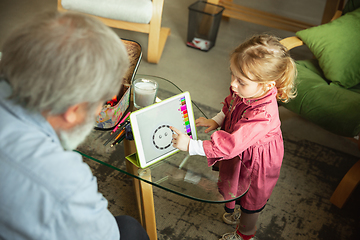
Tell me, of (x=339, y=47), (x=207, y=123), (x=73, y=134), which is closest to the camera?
(x=73, y=134)

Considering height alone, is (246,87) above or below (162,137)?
above

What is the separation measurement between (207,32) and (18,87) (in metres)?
2.34

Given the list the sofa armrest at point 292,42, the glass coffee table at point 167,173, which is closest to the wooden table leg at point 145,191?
the glass coffee table at point 167,173

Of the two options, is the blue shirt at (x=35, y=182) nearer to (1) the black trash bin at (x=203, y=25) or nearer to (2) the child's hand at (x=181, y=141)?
(2) the child's hand at (x=181, y=141)

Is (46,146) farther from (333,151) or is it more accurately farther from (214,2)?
(214,2)

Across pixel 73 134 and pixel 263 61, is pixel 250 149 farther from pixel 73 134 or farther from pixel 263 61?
pixel 73 134

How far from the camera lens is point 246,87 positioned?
1.04 meters

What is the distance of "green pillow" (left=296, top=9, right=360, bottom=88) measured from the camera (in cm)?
174

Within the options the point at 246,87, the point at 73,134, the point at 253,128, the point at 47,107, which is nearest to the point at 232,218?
the point at 253,128

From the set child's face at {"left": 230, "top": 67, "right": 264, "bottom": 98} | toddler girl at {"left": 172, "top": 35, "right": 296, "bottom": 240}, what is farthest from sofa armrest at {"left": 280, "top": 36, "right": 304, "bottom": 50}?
child's face at {"left": 230, "top": 67, "right": 264, "bottom": 98}

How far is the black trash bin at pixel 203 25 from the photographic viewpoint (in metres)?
2.55

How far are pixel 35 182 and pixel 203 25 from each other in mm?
2369

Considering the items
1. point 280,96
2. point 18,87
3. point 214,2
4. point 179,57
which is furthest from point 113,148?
point 214,2

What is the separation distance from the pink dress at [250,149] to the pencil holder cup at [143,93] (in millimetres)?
309
